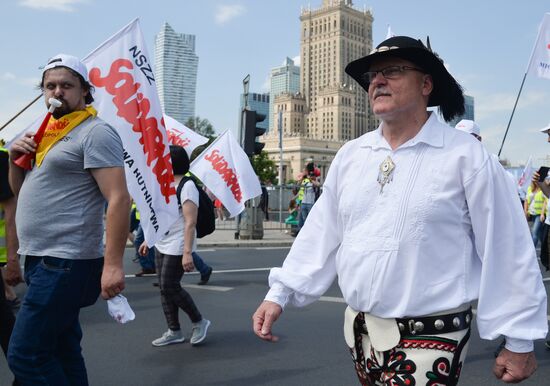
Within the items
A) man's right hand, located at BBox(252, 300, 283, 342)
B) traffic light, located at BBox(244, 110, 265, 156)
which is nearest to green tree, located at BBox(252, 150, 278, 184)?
traffic light, located at BBox(244, 110, 265, 156)

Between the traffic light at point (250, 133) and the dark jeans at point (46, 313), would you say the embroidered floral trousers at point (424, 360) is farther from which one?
the traffic light at point (250, 133)

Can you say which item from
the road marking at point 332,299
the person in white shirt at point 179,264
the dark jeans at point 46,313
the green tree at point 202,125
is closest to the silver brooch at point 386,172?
the dark jeans at point 46,313

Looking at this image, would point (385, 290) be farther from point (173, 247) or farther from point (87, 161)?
point (173, 247)

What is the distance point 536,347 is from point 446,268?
3898mm

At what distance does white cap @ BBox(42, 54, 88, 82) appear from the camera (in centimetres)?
321

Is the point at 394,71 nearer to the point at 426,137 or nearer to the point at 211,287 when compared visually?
the point at 426,137

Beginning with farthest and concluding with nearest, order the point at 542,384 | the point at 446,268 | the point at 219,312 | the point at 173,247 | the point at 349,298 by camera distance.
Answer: the point at 219,312, the point at 173,247, the point at 542,384, the point at 349,298, the point at 446,268

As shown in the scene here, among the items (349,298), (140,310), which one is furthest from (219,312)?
(349,298)

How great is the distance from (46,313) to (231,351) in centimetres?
258

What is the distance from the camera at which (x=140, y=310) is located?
269 inches

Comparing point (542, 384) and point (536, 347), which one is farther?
point (536, 347)

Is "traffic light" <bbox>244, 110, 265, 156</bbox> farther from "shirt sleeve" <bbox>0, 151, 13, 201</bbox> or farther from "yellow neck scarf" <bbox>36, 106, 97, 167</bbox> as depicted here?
"yellow neck scarf" <bbox>36, 106, 97, 167</bbox>

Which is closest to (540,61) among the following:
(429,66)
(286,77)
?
(429,66)

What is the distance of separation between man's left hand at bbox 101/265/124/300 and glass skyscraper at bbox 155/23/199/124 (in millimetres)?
185761
